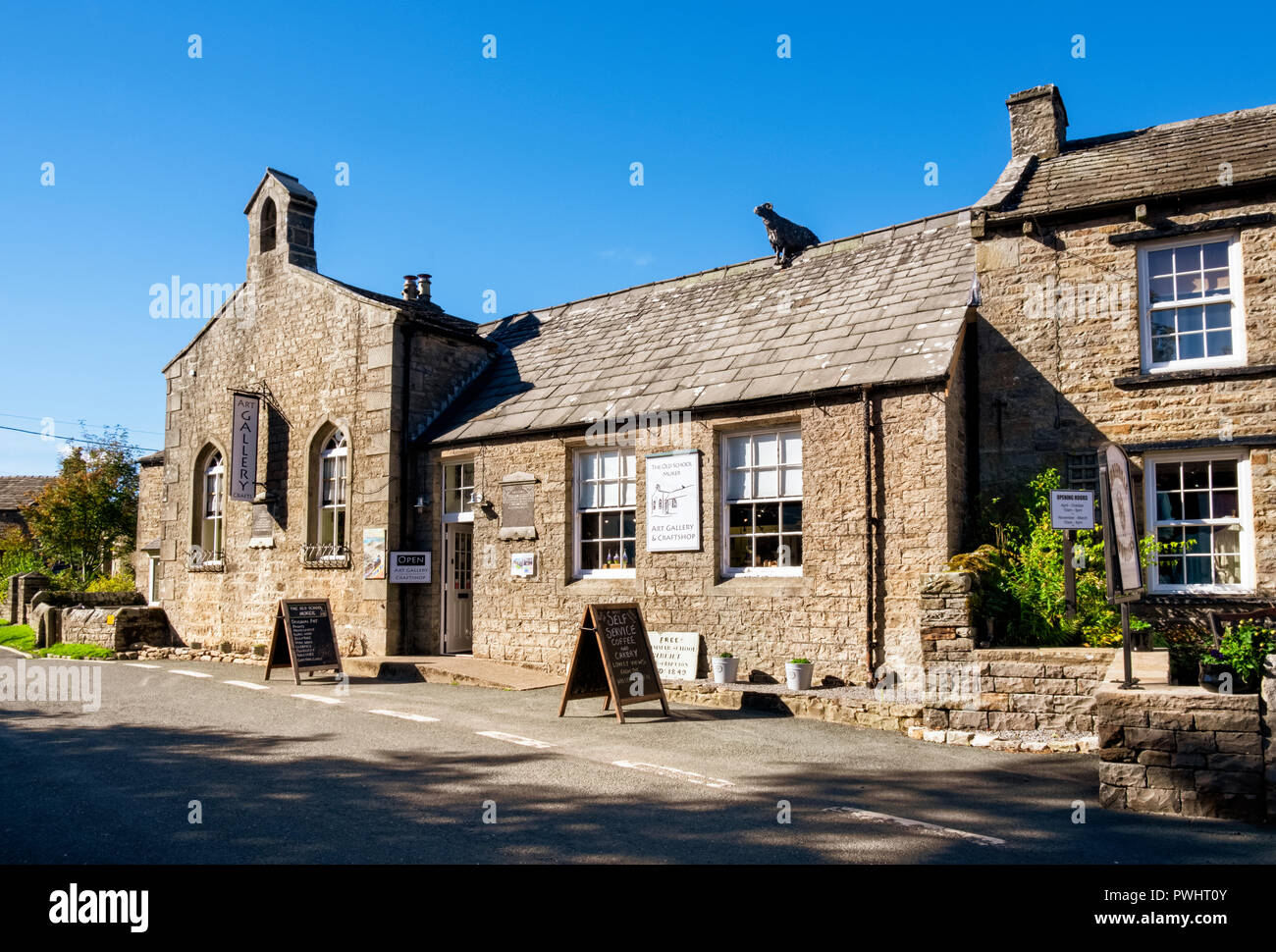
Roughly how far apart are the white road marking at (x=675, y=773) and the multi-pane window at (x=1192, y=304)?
7.59 m

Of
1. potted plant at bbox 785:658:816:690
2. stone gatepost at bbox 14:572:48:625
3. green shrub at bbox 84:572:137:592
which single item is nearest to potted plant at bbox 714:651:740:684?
potted plant at bbox 785:658:816:690

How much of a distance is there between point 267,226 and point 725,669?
13.6 m

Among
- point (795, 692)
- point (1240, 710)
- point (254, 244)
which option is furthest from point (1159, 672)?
point (254, 244)

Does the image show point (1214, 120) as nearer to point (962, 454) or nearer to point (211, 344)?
point (962, 454)

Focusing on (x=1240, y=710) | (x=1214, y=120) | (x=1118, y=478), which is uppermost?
(x=1214, y=120)

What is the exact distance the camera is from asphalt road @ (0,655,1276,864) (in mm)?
5652

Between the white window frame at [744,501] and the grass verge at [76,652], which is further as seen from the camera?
the grass verge at [76,652]

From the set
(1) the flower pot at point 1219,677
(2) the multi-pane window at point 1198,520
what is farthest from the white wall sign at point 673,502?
(1) the flower pot at point 1219,677

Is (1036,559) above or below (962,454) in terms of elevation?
below

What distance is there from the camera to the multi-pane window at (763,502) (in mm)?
12195

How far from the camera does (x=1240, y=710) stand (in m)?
6.74

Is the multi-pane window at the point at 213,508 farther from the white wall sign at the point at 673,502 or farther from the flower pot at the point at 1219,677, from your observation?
the flower pot at the point at 1219,677
